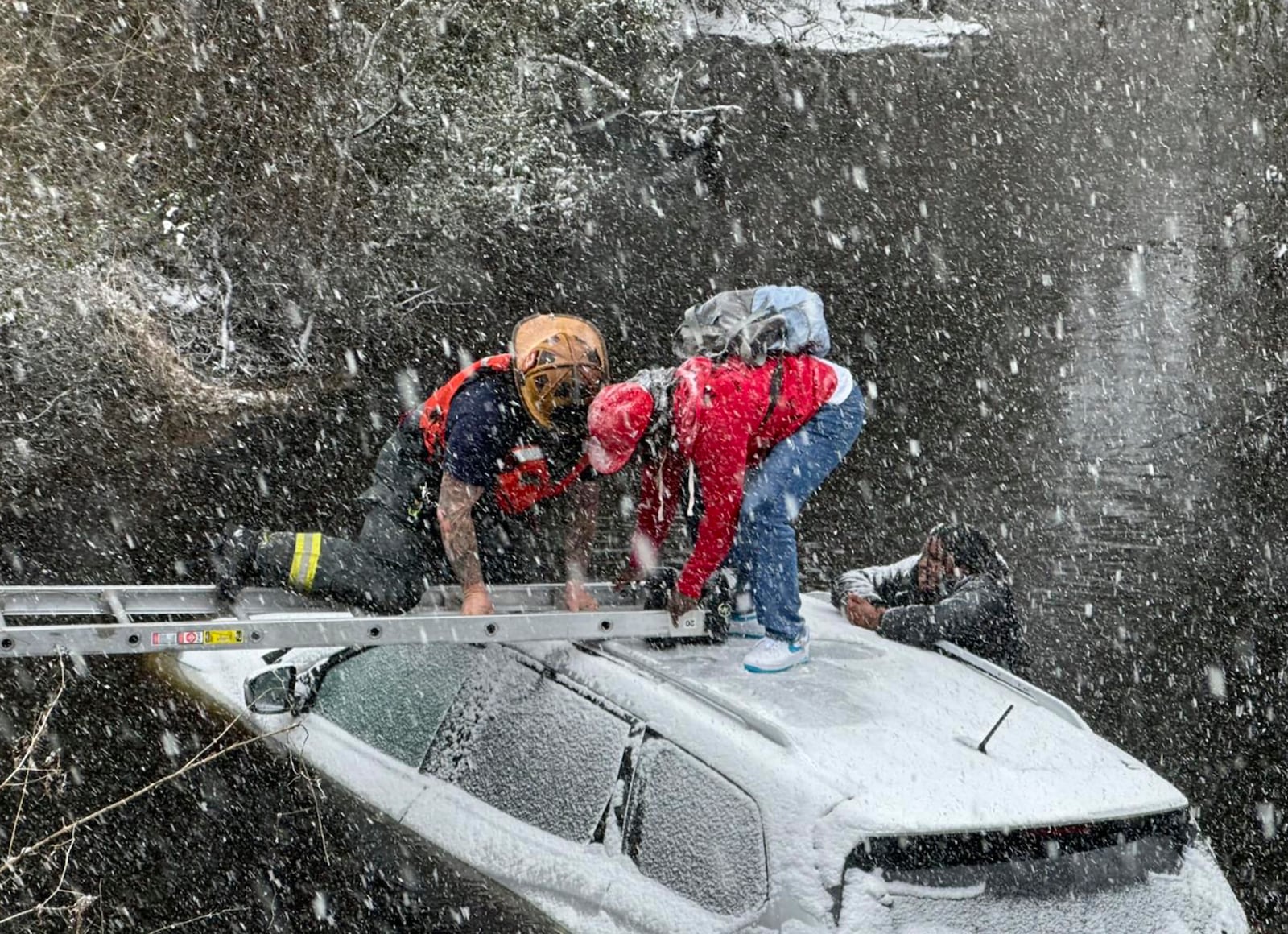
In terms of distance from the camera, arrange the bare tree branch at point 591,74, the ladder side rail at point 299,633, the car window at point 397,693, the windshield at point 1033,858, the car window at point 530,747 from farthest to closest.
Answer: the bare tree branch at point 591,74, the car window at point 397,693, the ladder side rail at point 299,633, the car window at point 530,747, the windshield at point 1033,858

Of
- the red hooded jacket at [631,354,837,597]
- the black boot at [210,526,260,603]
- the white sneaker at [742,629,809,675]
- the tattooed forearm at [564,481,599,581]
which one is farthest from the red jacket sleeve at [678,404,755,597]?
the black boot at [210,526,260,603]

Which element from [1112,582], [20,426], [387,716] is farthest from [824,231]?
[387,716]

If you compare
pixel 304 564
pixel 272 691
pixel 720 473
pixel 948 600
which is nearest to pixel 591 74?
pixel 948 600

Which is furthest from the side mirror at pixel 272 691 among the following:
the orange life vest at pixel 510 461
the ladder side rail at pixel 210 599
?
the orange life vest at pixel 510 461

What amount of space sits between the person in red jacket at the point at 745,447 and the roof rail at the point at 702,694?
352 mm

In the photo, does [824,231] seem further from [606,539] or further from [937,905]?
[937,905]

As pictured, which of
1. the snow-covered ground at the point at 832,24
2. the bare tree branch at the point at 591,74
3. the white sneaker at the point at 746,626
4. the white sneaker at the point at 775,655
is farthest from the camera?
the snow-covered ground at the point at 832,24

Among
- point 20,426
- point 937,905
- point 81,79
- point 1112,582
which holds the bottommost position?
point 1112,582

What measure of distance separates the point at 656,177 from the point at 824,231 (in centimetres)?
272

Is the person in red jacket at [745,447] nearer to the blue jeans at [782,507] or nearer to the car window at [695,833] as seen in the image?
the blue jeans at [782,507]

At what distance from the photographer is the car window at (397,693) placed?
12.8 feet

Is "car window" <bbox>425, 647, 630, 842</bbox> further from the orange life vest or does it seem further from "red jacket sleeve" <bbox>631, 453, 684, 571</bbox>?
"red jacket sleeve" <bbox>631, 453, 684, 571</bbox>

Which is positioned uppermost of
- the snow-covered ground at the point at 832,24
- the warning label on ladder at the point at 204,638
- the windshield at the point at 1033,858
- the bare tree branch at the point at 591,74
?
the snow-covered ground at the point at 832,24

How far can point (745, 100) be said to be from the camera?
17.9 m
